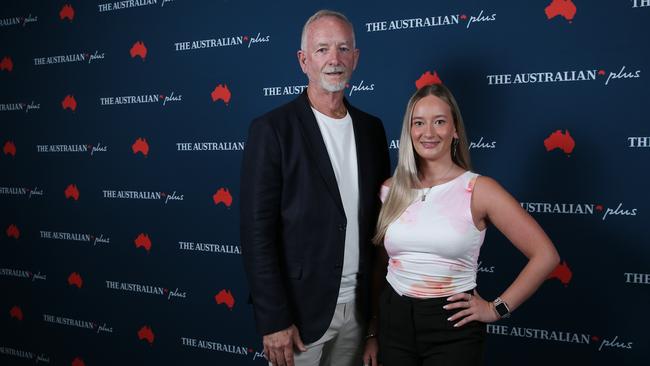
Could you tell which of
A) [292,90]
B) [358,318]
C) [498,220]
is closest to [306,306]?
[358,318]

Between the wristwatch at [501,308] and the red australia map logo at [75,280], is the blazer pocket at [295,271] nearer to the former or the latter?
the wristwatch at [501,308]

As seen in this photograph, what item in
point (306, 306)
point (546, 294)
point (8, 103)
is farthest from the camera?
point (8, 103)

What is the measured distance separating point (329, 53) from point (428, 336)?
0.91 meters

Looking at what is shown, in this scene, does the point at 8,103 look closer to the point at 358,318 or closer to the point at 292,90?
the point at 292,90

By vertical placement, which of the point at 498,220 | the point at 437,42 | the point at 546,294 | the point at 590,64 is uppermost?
the point at 437,42

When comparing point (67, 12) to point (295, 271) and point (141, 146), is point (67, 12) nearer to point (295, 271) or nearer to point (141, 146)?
point (141, 146)

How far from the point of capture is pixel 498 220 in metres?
1.50

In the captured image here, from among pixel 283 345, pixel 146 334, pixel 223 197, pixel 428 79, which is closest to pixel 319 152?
pixel 283 345

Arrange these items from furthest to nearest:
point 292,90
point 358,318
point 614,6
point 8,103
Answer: point 8,103 → point 292,90 → point 614,6 → point 358,318

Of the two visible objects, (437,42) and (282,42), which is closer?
(437,42)

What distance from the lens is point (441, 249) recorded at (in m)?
1.48

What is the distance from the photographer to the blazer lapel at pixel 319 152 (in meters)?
1.61

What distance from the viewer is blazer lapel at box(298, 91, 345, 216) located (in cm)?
161

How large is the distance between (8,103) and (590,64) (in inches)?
133
